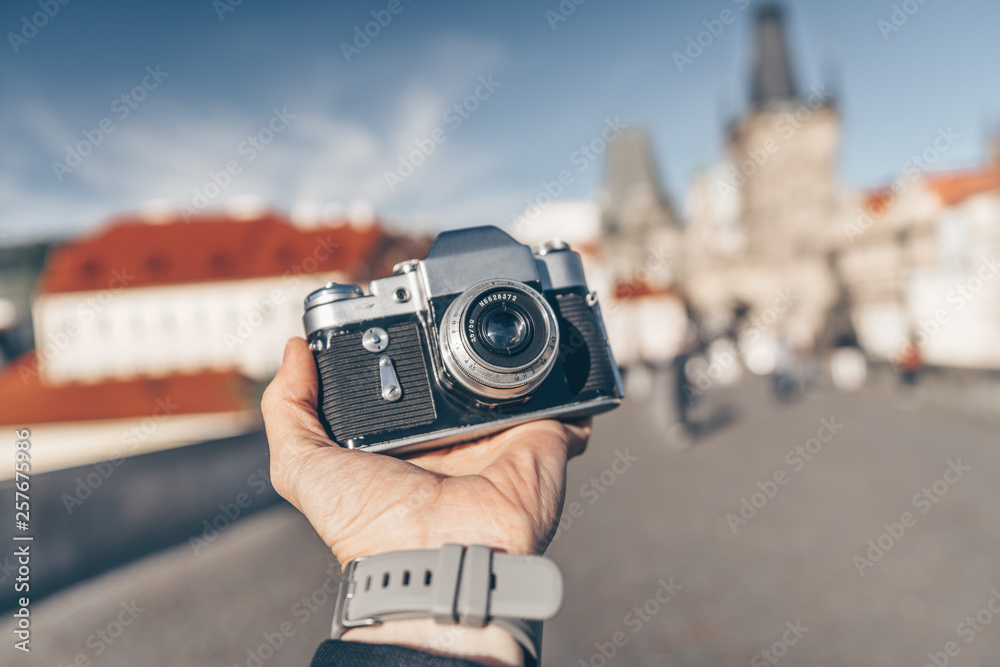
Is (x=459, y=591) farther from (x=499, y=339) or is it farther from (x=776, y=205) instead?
(x=776, y=205)

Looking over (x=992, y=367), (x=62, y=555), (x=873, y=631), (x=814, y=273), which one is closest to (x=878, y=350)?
(x=992, y=367)

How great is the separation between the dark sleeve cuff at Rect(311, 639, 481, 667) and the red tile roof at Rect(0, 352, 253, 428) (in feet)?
85.2

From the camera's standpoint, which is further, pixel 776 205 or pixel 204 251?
pixel 776 205

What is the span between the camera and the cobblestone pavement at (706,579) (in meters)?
5.38

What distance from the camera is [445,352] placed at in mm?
2285

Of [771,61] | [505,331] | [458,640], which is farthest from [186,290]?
[458,640]

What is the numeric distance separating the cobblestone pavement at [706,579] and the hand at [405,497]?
12.4 ft

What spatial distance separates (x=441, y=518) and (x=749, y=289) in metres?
56.9

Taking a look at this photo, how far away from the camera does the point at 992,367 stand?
14250mm

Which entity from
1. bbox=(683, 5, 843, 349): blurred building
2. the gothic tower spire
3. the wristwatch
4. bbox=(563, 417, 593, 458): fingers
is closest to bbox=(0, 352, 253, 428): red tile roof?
bbox=(563, 417, 593, 458): fingers

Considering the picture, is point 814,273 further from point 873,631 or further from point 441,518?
point 441,518

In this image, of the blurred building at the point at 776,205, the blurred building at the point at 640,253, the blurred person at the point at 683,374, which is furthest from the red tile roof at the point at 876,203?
the blurred person at the point at 683,374

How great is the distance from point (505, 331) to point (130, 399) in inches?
1078

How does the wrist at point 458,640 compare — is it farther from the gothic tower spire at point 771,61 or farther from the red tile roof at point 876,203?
the gothic tower spire at point 771,61
